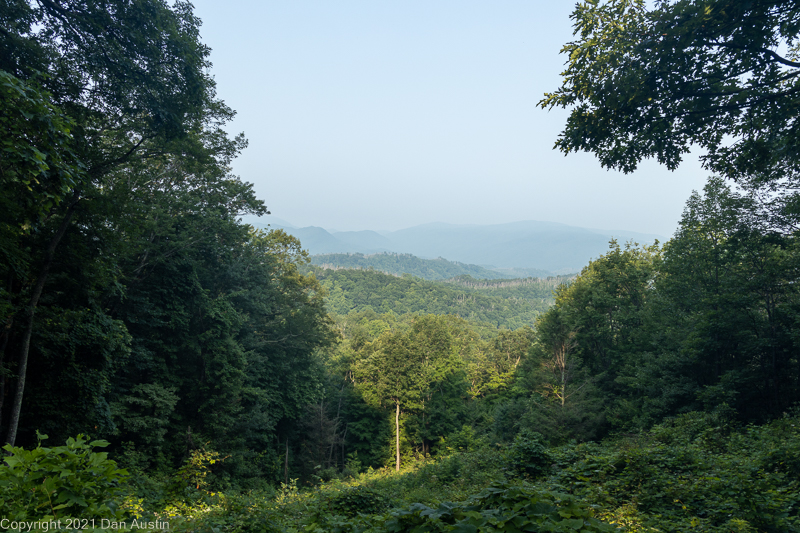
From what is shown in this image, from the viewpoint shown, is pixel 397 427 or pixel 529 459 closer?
pixel 529 459

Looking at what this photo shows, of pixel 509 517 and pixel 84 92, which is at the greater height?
pixel 84 92

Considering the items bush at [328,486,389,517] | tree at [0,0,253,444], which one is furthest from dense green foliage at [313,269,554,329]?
bush at [328,486,389,517]

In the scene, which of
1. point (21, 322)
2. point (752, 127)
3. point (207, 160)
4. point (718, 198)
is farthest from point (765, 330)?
point (21, 322)

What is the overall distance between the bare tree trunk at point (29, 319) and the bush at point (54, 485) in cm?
713

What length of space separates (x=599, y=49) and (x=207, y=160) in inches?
525

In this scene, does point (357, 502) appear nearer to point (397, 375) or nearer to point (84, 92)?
point (84, 92)

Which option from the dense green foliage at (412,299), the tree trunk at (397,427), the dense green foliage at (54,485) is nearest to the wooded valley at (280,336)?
the dense green foliage at (54,485)

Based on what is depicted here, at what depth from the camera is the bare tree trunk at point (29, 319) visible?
26.7 feet

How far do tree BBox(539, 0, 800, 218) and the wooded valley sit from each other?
0.05 metres

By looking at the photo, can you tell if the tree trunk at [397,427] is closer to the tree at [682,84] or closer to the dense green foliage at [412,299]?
the tree at [682,84]

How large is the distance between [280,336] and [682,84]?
23698mm

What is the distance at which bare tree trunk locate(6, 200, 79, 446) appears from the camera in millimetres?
8125

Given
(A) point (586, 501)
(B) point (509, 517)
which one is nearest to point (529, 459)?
(A) point (586, 501)

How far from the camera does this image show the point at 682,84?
599 centimetres
